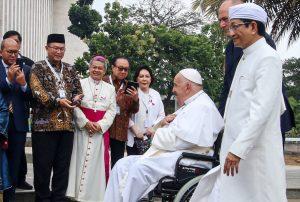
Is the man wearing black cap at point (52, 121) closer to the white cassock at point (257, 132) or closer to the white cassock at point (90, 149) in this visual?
the white cassock at point (90, 149)

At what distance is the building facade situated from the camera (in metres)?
34.1

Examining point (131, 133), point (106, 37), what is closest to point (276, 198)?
point (131, 133)

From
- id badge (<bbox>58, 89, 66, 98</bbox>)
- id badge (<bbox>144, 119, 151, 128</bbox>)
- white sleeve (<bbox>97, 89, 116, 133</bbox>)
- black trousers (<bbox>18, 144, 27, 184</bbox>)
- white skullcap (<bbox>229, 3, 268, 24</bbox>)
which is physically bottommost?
black trousers (<bbox>18, 144, 27, 184</bbox>)

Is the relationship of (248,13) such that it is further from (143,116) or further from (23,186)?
(23,186)

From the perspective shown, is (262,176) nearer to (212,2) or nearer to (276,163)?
(276,163)

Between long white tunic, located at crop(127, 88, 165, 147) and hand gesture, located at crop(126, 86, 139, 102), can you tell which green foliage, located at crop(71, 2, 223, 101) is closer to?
long white tunic, located at crop(127, 88, 165, 147)

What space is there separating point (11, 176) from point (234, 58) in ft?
8.82

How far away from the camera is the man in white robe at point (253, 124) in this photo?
427cm

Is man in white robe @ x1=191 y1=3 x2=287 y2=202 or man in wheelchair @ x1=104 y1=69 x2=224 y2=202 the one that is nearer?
man in white robe @ x1=191 y1=3 x2=287 y2=202

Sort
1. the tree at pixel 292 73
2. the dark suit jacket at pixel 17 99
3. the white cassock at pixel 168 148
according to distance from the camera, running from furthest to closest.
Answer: the tree at pixel 292 73 < the dark suit jacket at pixel 17 99 < the white cassock at pixel 168 148

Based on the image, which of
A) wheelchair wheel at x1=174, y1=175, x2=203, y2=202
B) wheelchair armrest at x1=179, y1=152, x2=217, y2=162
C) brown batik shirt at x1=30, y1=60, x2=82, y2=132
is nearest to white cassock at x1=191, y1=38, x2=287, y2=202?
wheelchair wheel at x1=174, y1=175, x2=203, y2=202

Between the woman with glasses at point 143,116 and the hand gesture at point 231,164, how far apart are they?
3.43 m

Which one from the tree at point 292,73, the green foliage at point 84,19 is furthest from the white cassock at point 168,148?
the tree at point 292,73

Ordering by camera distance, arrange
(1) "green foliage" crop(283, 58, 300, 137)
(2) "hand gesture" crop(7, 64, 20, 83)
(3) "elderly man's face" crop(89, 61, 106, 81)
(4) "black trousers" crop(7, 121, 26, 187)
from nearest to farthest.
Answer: (2) "hand gesture" crop(7, 64, 20, 83) → (4) "black trousers" crop(7, 121, 26, 187) → (3) "elderly man's face" crop(89, 61, 106, 81) → (1) "green foliage" crop(283, 58, 300, 137)
